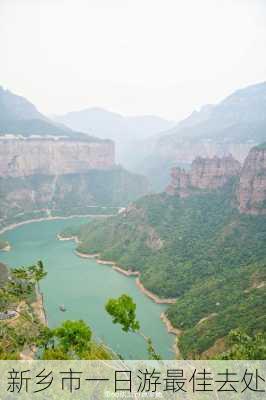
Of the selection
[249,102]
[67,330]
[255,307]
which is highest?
[249,102]

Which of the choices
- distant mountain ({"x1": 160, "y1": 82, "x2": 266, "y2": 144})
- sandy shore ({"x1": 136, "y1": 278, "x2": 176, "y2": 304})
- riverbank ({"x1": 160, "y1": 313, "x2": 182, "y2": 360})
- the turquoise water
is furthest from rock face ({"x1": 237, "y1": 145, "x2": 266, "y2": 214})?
distant mountain ({"x1": 160, "y1": 82, "x2": 266, "y2": 144})

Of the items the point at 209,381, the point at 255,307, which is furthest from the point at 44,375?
the point at 255,307

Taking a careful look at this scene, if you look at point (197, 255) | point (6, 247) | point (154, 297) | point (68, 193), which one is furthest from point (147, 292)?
point (68, 193)

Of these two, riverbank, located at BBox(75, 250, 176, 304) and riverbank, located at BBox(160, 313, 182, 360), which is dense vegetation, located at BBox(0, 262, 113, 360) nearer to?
riverbank, located at BBox(160, 313, 182, 360)

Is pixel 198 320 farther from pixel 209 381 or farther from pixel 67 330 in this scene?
pixel 209 381

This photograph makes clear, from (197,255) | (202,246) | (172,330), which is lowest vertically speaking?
(172,330)

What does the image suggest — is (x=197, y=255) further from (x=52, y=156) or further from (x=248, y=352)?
(x=52, y=156)

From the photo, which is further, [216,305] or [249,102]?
[249,102]
